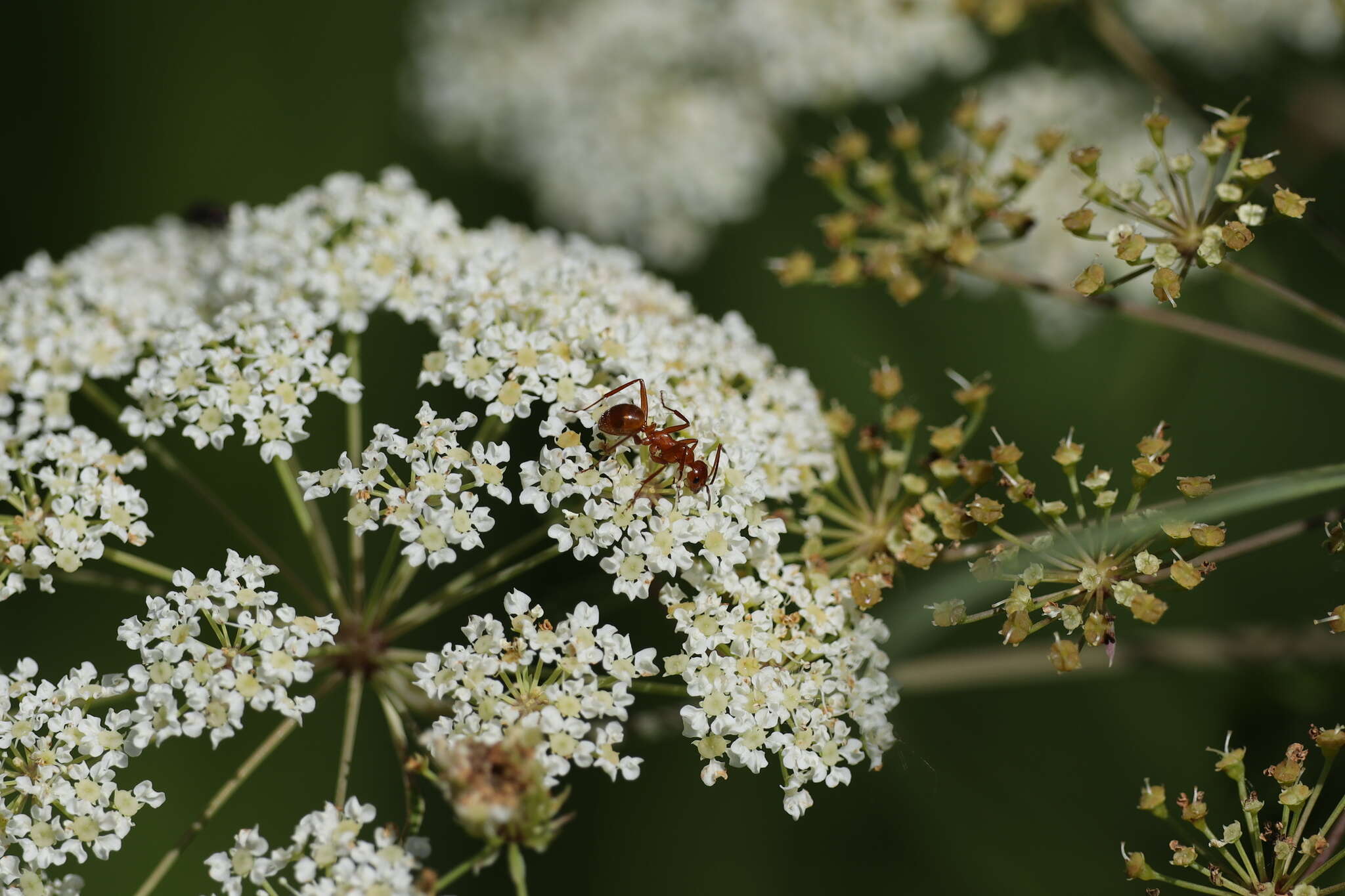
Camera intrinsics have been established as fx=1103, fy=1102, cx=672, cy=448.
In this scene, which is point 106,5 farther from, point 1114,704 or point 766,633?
point 1114,704

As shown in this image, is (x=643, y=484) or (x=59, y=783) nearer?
(x=59, y=783)

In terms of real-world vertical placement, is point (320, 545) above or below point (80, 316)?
below

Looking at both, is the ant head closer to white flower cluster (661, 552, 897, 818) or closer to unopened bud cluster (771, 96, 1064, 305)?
white flower cluster (661, 552, 897, 818)

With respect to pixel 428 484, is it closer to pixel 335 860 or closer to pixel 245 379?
pixel 245 379

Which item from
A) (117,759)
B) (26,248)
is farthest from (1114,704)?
(26,248)

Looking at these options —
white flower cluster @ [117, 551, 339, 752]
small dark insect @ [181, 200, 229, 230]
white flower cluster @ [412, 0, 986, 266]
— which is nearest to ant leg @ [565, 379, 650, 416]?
white flower cluster @ [117, 551, 339, 752]

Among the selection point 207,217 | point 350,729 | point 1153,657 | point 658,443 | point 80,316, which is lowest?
point 1153,657

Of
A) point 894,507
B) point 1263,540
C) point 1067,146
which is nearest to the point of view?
point 1263,540

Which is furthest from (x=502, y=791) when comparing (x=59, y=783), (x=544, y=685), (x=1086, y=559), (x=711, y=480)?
(x=1086, y=559)
